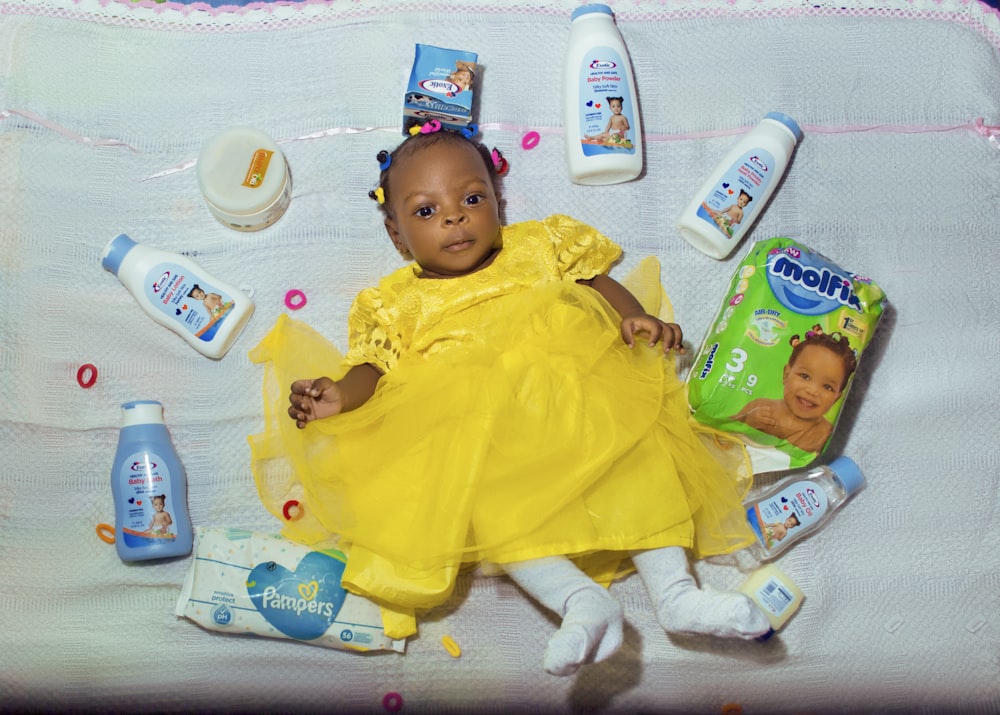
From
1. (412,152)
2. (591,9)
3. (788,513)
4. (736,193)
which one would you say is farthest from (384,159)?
(788,513)

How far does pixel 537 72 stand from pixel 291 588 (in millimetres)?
863

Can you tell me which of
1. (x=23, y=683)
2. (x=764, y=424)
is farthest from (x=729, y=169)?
(x=23, y=683)

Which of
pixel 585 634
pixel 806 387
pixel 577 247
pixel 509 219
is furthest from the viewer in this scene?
pixel 509 219

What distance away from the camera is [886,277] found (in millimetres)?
1339

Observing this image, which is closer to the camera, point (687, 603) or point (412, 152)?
point (687, 603)

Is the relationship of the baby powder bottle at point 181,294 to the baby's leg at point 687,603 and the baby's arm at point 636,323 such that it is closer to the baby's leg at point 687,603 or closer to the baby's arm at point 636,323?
the baby's arm at point 636,323

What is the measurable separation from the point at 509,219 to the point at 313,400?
1.40ft

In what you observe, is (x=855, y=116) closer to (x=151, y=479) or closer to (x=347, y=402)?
(x=347, y=402)

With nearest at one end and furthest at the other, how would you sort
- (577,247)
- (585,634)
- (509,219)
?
(585,634)
(577,247)
(509,219)

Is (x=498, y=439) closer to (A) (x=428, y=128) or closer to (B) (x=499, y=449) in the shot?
(B) (x=499, y=449)

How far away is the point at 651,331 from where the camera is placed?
116 cm

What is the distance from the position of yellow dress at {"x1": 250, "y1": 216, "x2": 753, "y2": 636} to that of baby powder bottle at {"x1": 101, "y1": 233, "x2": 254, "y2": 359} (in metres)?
0.14

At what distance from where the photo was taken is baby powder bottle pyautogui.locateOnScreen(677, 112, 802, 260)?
4.26ft

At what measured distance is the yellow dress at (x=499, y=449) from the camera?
1091 millimetres
